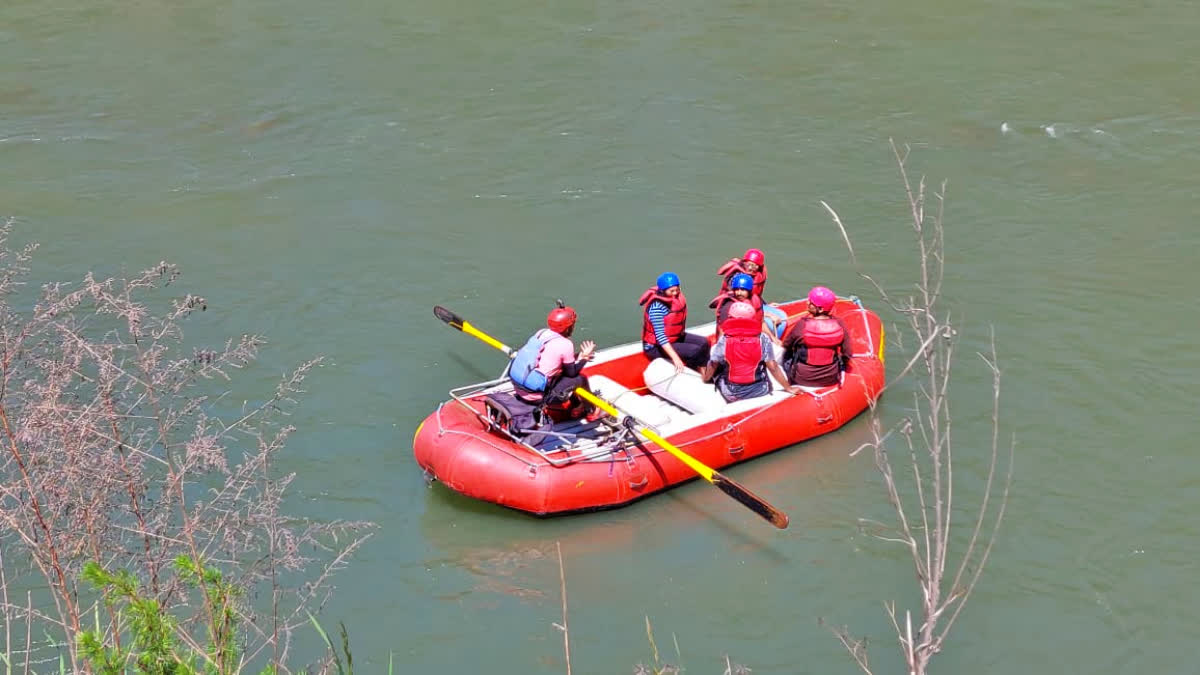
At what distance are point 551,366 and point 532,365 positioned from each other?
→ 133 millimetres

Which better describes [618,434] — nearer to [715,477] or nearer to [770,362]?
[715,477]

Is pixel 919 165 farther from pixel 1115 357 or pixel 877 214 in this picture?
pixel 1115 357

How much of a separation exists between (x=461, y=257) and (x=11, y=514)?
911cm

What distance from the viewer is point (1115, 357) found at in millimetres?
11078

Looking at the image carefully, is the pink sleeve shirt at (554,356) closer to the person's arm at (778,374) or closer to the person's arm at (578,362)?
the person's arm at (578,362)

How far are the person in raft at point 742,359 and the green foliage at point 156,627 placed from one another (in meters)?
6.00

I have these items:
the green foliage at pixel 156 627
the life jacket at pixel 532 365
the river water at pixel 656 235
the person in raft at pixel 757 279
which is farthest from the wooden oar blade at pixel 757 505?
the green foliage at pixel 156 627

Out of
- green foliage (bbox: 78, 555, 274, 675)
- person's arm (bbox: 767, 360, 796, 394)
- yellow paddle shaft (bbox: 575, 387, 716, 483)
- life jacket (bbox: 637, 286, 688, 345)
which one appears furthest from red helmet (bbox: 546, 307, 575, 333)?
green foliage (bbox: 78, 555, 274, 675)

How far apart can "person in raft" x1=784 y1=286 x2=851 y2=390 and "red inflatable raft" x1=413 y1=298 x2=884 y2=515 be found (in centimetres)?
13

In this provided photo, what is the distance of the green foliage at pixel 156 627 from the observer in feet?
11.8

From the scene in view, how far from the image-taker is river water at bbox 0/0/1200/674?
27.1 ft

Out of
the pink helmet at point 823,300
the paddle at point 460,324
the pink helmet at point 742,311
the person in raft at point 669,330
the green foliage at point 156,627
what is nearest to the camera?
the green foliage at point 156,627

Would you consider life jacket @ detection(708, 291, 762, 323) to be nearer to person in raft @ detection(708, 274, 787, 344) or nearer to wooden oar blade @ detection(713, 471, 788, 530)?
person in raft @ detection(708, 274, 787, 344)

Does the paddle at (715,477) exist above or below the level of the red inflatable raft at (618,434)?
above
